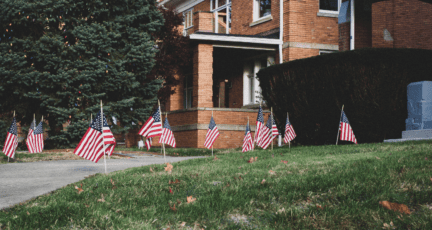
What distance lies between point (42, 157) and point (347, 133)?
772 cm

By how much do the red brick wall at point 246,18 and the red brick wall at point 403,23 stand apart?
4350mm

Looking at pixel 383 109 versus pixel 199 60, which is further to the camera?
pixel 199 60

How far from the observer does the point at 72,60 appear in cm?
1468

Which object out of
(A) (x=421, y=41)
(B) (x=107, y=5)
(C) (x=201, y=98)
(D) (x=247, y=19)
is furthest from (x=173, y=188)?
(D) (x=247, y=19)

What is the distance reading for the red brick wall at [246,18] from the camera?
64.8 feet

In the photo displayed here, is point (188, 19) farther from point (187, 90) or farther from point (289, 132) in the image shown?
point (289, 132)

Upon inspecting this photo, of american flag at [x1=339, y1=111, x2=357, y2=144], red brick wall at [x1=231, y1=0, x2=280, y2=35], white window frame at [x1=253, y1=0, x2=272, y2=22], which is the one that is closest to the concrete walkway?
american flag at [x1=339, y1=111, x2=357, y2=144]

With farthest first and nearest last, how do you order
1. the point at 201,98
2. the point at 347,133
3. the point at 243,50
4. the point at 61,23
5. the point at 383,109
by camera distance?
the point at 243,50
the point at 201,98
the point at 61,23
the point at 383,109
the point at 347,133

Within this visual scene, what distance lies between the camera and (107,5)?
15336 millimetres

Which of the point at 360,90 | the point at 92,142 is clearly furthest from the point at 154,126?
the point at 360,90

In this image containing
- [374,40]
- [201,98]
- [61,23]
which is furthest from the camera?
[201,98]

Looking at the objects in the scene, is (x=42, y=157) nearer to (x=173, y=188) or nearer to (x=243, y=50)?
(x=173, y=188)

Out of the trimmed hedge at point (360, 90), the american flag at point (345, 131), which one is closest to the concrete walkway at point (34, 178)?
the american flag at point (345, 131)

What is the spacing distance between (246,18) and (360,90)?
35.1ft
